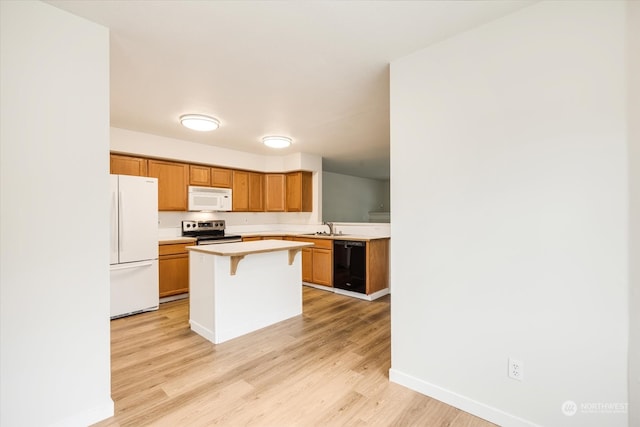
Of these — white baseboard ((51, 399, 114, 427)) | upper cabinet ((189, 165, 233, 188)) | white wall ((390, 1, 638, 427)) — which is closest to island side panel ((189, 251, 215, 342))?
white baseboard ((51, 399, 114, 427))

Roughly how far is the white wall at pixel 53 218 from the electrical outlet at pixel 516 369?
242cm

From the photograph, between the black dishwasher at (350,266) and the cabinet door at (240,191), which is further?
the cabinet door at (240,191)

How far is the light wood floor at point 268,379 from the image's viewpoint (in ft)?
5.74

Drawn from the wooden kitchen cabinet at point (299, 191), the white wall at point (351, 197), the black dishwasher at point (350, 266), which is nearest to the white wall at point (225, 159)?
the wooden kitchen cabinet at point (299, 191)

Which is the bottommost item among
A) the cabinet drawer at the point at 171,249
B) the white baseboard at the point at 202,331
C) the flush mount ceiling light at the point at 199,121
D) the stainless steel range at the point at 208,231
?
the white baseboard at the point at 202,331

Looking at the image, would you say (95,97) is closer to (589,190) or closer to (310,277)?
(589,190)

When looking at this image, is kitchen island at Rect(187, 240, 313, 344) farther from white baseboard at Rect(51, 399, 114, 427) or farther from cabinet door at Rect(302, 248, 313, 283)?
cabinet door at Rect(302, 248, 313, 283)

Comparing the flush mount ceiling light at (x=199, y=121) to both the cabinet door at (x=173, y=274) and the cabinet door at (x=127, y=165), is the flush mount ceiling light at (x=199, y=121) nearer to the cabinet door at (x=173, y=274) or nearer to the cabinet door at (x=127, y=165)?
the cabinet door at (x=127, y=165)

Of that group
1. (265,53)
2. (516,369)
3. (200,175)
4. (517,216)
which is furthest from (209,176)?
(516,369)

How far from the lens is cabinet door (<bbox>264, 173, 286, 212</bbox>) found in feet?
19.3

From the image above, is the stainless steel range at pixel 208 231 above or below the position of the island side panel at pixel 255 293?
above

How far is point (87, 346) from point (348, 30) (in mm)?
2498

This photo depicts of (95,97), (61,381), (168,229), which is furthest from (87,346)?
(168,229)

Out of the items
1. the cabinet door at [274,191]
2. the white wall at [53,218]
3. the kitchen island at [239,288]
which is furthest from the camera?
the cabinet door at [274,191]
